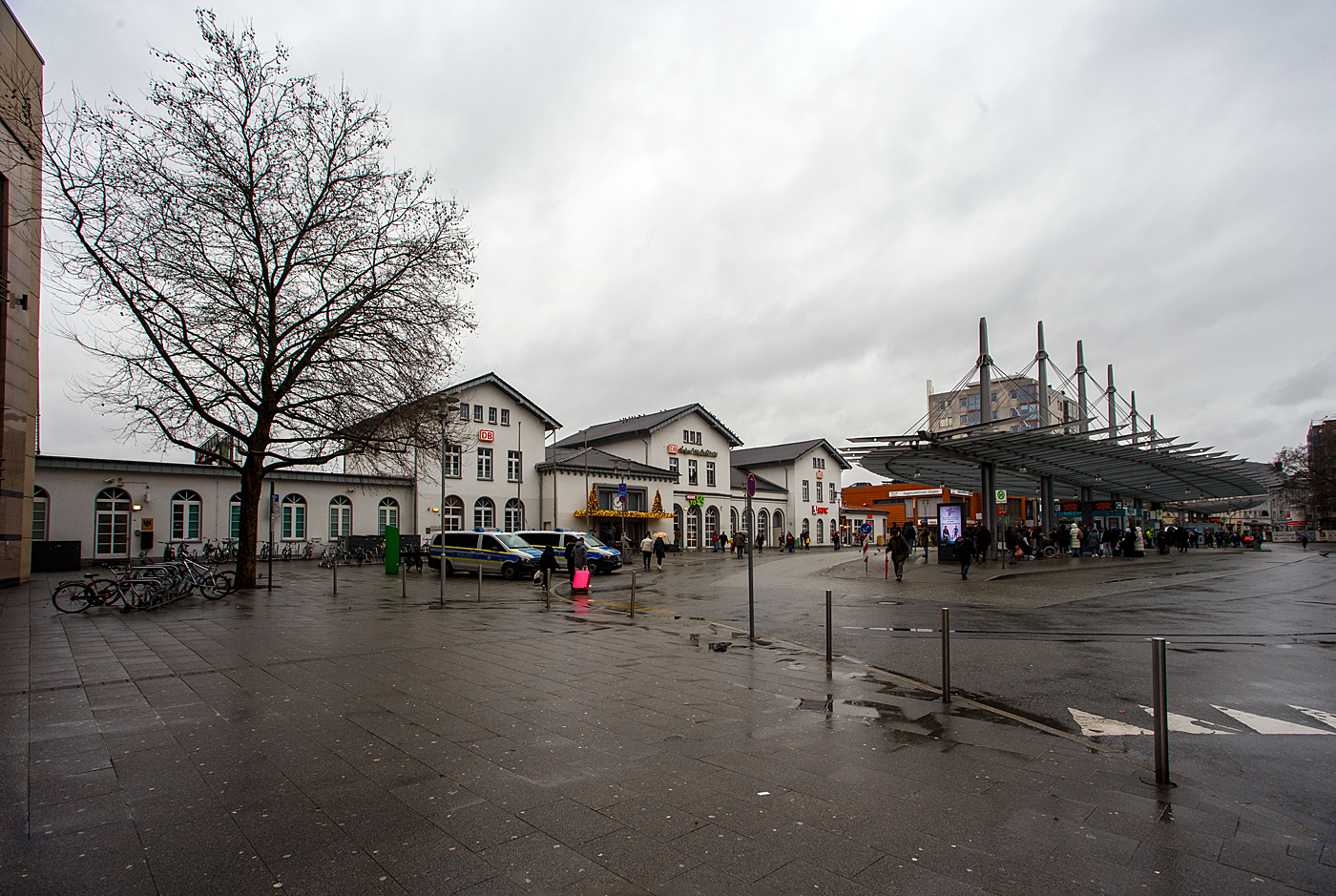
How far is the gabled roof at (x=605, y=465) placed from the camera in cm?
4794

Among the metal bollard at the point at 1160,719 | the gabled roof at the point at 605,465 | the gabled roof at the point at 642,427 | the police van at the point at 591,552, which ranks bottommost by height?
the police van at the point at 591,552

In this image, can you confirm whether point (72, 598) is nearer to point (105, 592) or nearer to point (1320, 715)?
point (105, 592)

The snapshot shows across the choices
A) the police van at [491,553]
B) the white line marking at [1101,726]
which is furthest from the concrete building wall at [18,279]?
the white line marking at [1101,726]

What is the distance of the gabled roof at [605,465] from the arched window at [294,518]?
1420 cm

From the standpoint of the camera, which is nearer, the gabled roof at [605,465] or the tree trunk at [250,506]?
the tree trunk at [250,506]

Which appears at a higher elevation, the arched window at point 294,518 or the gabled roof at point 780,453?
the gabled roof at point 780,453

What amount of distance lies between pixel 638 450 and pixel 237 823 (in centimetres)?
5251

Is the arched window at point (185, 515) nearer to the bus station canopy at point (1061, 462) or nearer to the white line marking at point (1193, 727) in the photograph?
the bus station canopy at point (1061, 462)

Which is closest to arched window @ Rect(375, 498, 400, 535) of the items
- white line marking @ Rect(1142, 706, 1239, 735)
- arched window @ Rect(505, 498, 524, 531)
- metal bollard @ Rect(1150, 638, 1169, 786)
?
arched window @ Rect(505, 498, 524, 531)

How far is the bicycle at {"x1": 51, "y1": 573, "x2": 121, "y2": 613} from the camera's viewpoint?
13.8m

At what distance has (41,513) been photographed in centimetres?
3106

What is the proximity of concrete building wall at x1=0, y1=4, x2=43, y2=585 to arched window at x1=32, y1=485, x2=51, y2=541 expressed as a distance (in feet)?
46.4

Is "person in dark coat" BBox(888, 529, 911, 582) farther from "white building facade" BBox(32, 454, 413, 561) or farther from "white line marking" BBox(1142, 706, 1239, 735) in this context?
"white building facade" BBox(32, 454, 413, 561)

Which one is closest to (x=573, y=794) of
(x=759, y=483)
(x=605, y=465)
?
(x=605, y=465)
